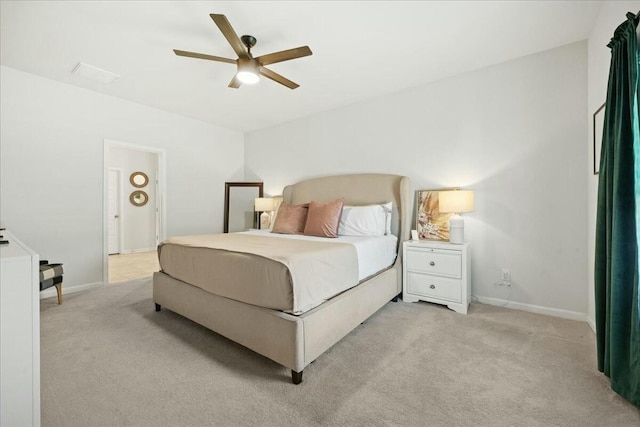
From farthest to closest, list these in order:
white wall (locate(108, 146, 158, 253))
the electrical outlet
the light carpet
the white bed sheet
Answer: white wall (locate(108, 146, 158, 253)) → the electrical outlet → the white bed sheet → the light carpet

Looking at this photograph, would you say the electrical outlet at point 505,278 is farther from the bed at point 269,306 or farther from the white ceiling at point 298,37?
the white ceiling at point 298,37

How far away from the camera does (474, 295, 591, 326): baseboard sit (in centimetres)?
254

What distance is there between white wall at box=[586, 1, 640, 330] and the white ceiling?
0.47ft

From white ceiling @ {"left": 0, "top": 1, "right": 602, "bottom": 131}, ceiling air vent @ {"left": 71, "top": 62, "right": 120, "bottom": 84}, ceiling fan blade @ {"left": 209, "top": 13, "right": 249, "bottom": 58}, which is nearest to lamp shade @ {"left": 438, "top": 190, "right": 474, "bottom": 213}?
white ceiling @ {"left": 0, "top": 1, "right": 602, "bottom": 131}

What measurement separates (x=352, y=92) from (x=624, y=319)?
10.9 ft

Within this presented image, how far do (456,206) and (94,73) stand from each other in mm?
4267

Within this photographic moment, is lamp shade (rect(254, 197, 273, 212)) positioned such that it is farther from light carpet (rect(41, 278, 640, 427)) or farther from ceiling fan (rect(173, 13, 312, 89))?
light carpet (rect(41, 278, 640, 427))

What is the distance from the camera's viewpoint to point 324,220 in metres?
3.24

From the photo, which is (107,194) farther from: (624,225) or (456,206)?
(624,225)

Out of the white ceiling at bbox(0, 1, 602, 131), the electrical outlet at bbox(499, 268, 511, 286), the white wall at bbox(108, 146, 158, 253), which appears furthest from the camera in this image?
the white wall at bbox(108, 146, 158, 253)

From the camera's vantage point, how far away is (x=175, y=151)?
14.9 feet

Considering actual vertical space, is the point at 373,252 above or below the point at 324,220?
below

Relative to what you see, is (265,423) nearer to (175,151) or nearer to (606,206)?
(606,206)

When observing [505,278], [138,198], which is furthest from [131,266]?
[505,278]
